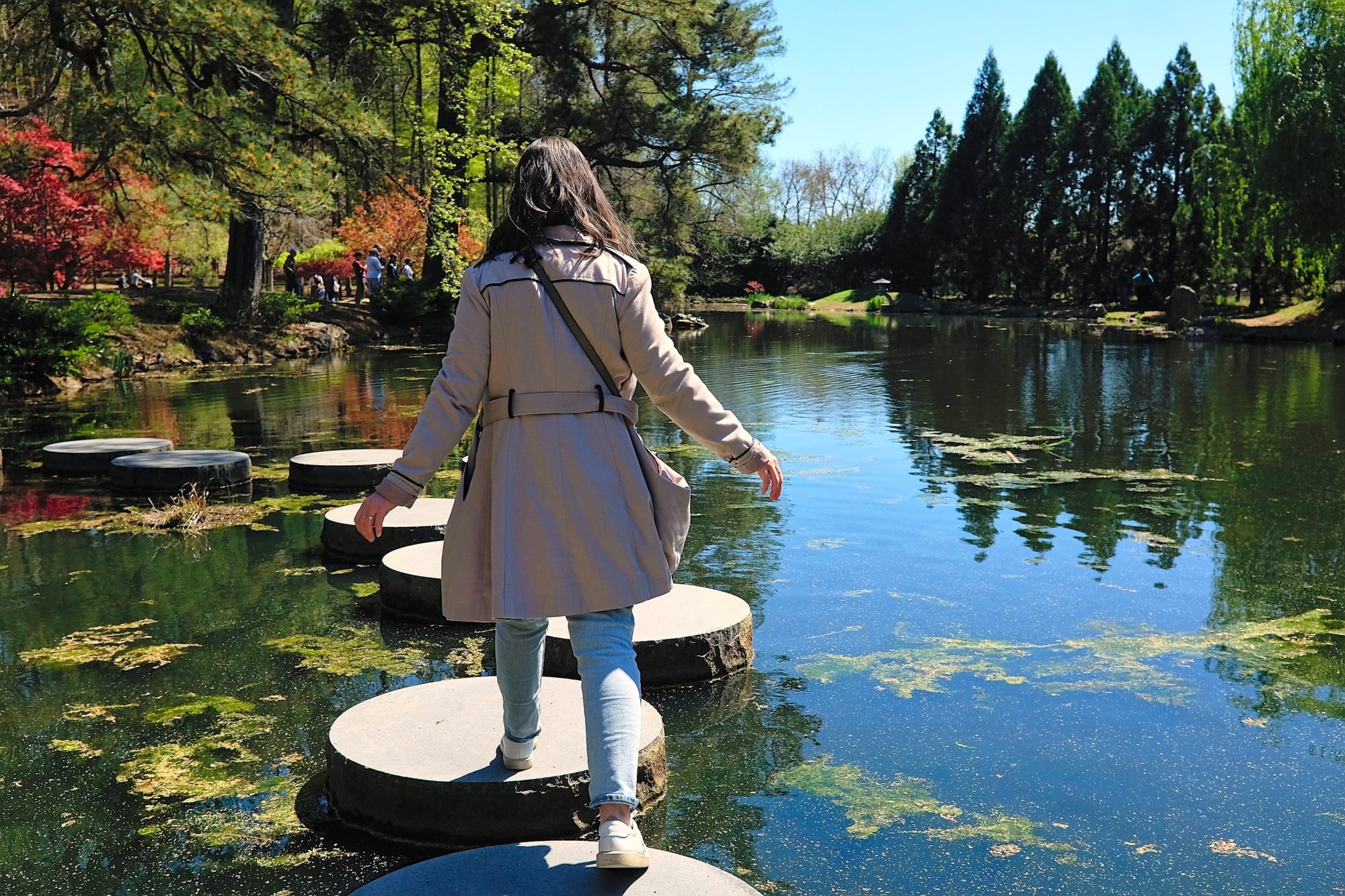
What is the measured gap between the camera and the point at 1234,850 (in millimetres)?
2973

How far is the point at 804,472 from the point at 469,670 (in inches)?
200

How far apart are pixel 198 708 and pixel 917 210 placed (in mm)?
56533

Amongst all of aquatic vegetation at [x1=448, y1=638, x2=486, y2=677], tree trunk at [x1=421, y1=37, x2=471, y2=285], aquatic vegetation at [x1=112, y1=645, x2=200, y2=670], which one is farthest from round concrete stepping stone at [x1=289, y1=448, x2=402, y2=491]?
tree trunk at [x1=421, y1=37, x2=471, y2=285]

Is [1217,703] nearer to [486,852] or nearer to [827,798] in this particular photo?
[827,798]

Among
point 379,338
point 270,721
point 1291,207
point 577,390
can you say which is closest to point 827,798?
point 577,390

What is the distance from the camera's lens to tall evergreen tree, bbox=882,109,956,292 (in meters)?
56.9

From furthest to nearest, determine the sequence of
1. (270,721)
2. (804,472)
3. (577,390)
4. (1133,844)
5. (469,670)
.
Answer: (804,472)
(469,670)
(270,721)
(1133,844)
(577,390)

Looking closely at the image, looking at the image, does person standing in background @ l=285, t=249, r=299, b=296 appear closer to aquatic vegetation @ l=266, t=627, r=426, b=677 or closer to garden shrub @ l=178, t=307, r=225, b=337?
garden shrub @ l=178, t=307, r=225, b=337

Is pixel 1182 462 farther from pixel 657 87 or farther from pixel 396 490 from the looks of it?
pixel 657 87

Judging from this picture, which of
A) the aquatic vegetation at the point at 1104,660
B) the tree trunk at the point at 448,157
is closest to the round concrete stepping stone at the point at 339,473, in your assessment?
the aquatic vegetation at the point at 1104,660

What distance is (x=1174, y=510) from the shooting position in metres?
7.45

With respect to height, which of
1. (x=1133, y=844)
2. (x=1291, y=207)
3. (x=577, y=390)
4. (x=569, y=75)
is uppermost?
(x=569, y=75)

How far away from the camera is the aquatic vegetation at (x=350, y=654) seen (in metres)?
4.41

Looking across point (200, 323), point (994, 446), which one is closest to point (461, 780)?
point (994, 446)
